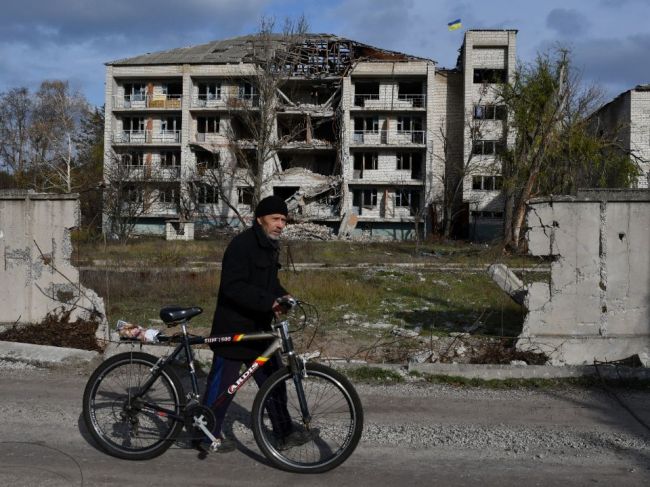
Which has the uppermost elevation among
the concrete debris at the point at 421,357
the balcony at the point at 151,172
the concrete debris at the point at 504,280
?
the balcony at the point at 151,172

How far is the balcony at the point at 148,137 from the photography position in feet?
178

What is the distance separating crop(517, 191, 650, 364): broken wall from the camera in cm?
771

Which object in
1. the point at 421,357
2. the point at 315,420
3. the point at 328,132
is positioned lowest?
the point at 421,357

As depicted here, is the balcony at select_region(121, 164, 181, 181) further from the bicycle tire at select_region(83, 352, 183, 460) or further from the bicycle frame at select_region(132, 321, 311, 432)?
the bicycle frame at select_region(132, 321, 311, 432)

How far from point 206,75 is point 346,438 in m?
52.2

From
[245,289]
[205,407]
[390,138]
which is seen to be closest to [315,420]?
[205,407]

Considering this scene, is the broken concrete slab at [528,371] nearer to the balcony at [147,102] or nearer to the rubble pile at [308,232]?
the rubble pile at [308,232]

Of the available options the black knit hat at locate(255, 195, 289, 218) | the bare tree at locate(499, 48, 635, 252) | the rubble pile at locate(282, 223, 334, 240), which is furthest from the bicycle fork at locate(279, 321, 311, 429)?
the rubble pile at locate(282, 223, 334, 240)

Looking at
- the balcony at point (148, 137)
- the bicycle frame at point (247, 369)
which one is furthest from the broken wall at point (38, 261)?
the balcony at point (148, 137)

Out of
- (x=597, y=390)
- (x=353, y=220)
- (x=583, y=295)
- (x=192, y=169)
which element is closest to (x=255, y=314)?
(x=597, y=390)

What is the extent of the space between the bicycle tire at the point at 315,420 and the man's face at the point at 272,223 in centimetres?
102

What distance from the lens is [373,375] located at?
7.57 m

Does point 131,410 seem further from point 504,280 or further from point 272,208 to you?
point 504,280

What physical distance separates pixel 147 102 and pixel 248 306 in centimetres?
5337
